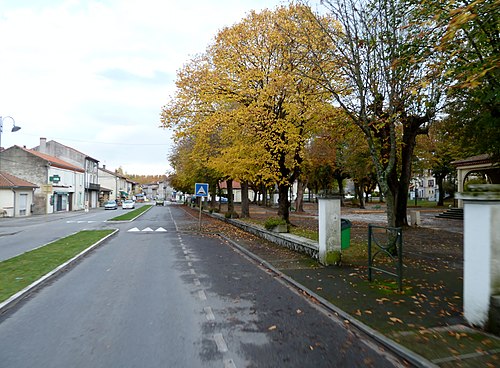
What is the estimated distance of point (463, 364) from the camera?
390cm

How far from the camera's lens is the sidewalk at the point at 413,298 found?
433 cm

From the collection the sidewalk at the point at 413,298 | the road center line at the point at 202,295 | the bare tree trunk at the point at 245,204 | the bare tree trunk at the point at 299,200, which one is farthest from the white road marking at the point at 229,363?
the bare tree trunk at the point at 299,200

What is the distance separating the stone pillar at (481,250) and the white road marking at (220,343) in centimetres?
354

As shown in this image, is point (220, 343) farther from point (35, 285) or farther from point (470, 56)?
point (470, 56)

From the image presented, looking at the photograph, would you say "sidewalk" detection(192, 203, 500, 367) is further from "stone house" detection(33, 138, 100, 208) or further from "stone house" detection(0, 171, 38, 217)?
"stone house" detection(33, 138, 100, 208)

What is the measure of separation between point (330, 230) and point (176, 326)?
536cm

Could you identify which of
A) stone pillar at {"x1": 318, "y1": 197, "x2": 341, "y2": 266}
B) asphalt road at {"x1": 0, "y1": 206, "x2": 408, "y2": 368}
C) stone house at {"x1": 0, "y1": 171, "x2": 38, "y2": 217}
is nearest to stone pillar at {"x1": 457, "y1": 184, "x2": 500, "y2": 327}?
asphalt road at {"x1": 0, "y1": 206, "x2": 408, "y2": 368}

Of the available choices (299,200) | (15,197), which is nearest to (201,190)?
(299,200)

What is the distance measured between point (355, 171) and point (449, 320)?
1357 inches

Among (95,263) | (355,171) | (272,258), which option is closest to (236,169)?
(272,258)

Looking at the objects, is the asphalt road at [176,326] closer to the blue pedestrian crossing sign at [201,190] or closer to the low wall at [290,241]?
the low wall at [290,241]

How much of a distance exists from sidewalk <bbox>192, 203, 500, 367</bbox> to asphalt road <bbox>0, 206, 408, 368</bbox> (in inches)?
20.0

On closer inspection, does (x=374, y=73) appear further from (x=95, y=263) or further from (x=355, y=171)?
(x=355, y=171)

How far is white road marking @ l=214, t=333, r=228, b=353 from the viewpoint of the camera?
14.6ft
